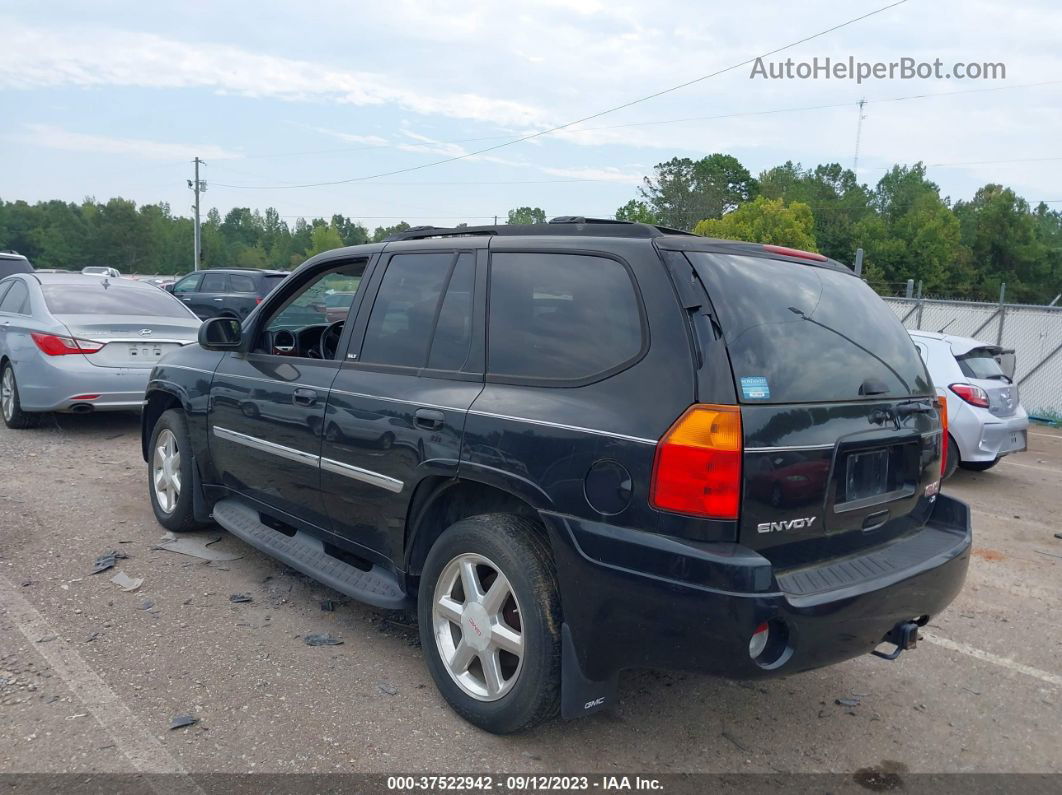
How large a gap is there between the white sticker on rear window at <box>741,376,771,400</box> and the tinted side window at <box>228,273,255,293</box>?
16942 mm

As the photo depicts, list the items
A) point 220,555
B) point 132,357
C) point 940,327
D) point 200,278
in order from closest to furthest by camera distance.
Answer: point 220,555 → point 132,357 → point 940,327 → point 200,278

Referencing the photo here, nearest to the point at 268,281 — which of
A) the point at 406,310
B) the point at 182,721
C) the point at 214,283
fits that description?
the point at 214,283

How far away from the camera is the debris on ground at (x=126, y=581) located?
4.41m

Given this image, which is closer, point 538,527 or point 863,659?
point 538,527

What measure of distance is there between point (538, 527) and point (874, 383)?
1.38 metres

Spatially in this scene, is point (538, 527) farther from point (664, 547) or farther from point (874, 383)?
point (874, 383)

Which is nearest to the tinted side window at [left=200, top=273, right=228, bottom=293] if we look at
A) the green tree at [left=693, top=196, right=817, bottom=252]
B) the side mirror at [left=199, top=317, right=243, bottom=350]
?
the side mirror at [left=199, top=317, right=243, bottom=350]

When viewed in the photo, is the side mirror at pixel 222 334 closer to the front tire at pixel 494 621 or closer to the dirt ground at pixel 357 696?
the dirt ground at pixel 357 696

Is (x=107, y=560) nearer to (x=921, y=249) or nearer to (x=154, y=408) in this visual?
(x=154, y=408)

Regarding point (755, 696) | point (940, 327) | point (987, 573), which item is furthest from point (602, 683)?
point (940, 327)

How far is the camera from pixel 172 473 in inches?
207

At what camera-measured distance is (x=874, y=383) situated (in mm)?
3111

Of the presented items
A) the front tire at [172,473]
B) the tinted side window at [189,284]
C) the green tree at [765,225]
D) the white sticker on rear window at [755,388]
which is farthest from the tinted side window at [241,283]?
the green tree at [765,225]

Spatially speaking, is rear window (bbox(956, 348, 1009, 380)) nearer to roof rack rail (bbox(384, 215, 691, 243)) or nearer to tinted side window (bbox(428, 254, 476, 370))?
roof rack rail (bbox(384, 215, 691, 243))
